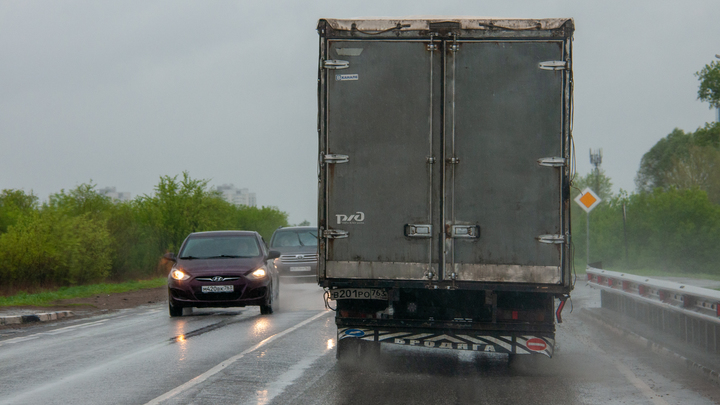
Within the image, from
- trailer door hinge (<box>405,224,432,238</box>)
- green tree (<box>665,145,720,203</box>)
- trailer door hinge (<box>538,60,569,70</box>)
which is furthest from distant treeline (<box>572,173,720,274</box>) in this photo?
trailer door hinge (<box>405,224,432,238</box>)

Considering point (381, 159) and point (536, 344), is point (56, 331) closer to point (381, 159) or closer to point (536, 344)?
point (381, 159)

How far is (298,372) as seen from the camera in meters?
8.28

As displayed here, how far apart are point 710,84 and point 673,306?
133 feet

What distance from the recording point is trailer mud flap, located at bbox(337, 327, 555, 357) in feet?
26.4

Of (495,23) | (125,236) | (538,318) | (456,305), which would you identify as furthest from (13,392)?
(125,236)

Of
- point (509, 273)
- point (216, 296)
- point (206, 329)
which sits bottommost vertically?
point (206, 329)

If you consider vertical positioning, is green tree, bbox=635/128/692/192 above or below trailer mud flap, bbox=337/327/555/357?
above

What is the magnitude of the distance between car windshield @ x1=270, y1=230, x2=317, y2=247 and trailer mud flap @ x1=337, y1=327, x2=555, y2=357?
59.0 ft

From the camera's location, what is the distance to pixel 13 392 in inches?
285

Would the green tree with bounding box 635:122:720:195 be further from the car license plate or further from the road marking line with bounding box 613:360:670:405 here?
the road marking line with bounding box 613:360:670:405

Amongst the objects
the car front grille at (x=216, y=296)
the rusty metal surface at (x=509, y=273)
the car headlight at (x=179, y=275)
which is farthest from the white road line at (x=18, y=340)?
the rusty metal surface at (x=509, y=273)

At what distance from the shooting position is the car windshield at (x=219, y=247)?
1588 cm

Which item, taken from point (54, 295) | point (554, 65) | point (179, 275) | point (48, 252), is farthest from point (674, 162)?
point (554, 65)

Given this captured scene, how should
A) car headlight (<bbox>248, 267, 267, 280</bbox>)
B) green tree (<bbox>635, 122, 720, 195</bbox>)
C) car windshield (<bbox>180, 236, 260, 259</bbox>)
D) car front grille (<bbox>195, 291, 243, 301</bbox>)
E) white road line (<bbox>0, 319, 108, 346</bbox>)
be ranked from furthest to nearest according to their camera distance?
green tree (<bbox>635, 122, 720, 195</bbox>) → car windshield (<bbox>180, 236, 260, 259</bbox>) → car headlight (<bbox>248, 267, 267, 280</bbox>) → car front grille (<bbox>195, 291, 243, 301</bbox>) → white road line (<bbox>0, 319, 108, 346</bbox>)
